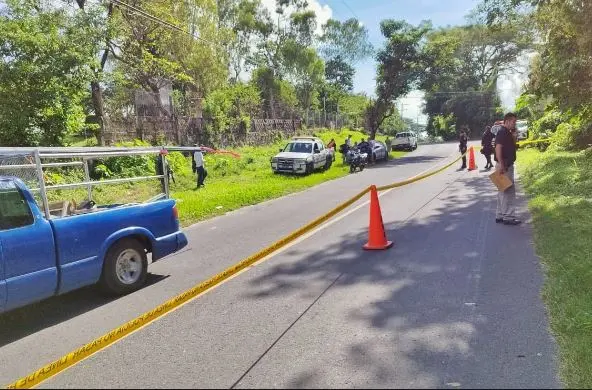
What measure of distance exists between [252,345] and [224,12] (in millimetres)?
51224

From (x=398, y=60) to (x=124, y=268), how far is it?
112 ft

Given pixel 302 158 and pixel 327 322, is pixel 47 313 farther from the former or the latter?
pixel 302 158

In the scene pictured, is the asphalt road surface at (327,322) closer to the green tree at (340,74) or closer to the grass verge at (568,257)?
the grass verge at (568,257)

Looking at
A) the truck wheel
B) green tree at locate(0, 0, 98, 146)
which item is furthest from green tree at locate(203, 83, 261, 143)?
the truck wheel

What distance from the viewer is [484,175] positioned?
18766 millimetres

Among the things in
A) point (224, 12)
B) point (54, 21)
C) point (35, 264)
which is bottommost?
point (35, 264)

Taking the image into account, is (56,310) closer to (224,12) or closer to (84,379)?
(84,379)

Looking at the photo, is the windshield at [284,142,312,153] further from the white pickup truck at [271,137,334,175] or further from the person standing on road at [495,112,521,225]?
the person standing on road at [495,112,521,225]

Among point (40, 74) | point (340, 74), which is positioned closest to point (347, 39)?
point (340, 74)

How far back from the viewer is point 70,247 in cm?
556

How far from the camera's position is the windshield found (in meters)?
24.3

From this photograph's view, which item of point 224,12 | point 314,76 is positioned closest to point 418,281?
point 224,12

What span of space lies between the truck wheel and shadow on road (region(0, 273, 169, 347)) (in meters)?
0.18

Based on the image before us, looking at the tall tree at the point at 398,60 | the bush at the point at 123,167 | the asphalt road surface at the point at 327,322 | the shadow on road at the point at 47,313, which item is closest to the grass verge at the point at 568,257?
the asphalt road surface at the point at 327,322
